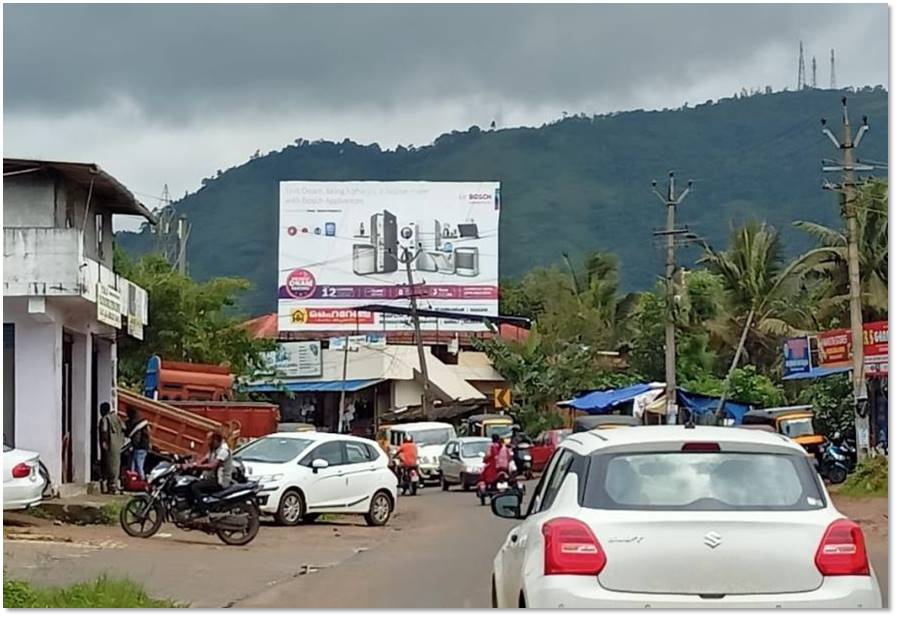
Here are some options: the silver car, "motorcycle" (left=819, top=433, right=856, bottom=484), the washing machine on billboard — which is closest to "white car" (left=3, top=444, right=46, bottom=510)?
"motorcycle" (left=819, top=433, right=856, bottom=484)

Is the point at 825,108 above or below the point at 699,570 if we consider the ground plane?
above

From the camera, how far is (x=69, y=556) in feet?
52.0

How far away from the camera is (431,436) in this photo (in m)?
40.8

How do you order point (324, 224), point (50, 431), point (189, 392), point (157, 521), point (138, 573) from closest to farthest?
point (138, 573)
point (157, 521)
point (50, 431)
point (189, 392)
point (324, 224)

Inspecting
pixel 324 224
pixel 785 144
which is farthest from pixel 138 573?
pixel 785 144

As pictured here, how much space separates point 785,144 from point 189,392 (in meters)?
55.5

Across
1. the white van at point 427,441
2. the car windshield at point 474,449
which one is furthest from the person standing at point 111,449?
the white van at point 427,441

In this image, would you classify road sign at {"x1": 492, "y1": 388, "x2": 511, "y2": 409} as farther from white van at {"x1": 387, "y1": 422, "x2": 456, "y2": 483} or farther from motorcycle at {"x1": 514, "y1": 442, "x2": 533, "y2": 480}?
motorcycle at {"x1": 514, "y1": 442, "x2": 533, "y2": 480}

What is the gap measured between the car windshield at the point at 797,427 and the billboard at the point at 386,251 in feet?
86.5

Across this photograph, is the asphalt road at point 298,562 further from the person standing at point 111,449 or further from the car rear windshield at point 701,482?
the car rear windshield at point 701,482

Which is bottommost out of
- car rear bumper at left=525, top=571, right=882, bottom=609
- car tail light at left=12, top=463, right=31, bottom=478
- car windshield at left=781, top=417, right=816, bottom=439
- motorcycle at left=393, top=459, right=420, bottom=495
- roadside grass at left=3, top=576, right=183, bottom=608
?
motorcycle at left=393, top=459, right=420, bottom=495

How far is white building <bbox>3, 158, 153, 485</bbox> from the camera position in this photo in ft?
69.2

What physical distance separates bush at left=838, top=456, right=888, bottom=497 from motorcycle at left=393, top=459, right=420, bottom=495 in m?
11.0

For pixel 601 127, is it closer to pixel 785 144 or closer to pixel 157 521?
pixel 785 144
